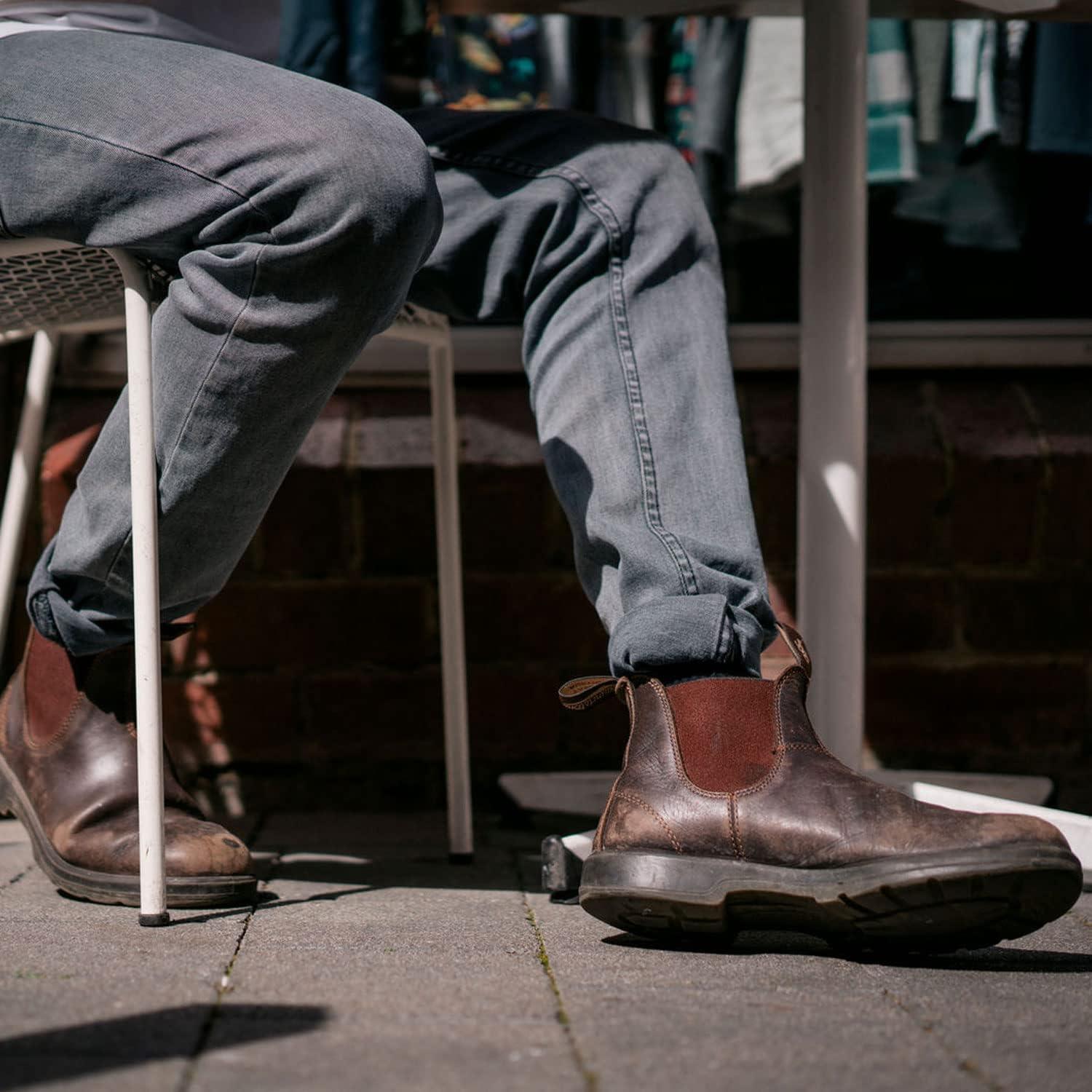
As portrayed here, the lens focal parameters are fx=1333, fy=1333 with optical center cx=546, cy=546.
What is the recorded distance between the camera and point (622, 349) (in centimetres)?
113

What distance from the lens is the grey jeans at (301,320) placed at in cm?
98

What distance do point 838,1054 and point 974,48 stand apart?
71.2 inches

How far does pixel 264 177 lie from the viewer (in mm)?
974

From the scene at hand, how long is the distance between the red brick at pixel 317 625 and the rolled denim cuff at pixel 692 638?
82cm

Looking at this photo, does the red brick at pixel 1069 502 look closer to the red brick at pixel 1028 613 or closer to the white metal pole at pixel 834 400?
the red brick at pixel 1028 613

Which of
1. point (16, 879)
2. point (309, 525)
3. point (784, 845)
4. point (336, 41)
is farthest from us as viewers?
point (309, 525)

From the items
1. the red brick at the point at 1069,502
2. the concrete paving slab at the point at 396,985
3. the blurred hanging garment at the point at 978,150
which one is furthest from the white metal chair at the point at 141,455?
the blurred hanging garment at the point at 978,150

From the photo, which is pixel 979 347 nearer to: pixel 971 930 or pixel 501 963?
pixel 971 930

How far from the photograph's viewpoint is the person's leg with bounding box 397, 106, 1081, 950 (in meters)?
0.91

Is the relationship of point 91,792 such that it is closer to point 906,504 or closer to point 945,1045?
point 945,1045

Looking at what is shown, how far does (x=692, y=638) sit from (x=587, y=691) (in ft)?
0.44

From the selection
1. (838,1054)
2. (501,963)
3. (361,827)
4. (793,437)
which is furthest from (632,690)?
(793,437)

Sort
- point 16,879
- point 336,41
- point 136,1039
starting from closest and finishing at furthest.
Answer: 1. point 136,1039
2. point 16,879
3. point 336,41

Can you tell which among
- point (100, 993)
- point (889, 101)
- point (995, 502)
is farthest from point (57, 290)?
point (889, 101)
